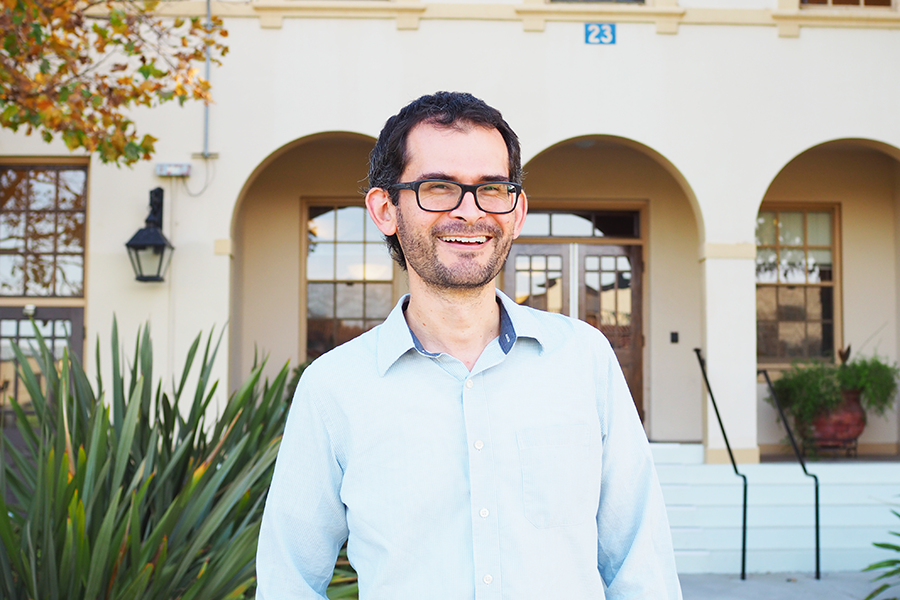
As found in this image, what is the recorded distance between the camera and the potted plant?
7.28m

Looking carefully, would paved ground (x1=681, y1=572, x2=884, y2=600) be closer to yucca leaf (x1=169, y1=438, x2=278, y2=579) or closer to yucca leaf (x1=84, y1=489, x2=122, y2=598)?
yucca leaf (x1=169, y1=438, x2=278, y2=579)

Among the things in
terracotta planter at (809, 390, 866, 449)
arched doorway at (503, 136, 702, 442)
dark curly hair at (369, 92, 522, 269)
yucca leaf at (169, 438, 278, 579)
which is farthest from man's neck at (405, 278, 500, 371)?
terracotta planter at (809, 390, 866, 449)

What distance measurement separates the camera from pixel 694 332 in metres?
8.04

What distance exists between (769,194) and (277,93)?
5.43 meters

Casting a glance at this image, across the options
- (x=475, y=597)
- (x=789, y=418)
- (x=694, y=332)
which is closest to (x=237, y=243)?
(x=694, y=332)

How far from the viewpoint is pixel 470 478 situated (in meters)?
1.32

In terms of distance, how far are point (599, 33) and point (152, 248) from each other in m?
4.55

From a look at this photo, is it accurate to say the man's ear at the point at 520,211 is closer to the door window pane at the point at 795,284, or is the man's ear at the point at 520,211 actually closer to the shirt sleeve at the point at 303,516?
the shirt sleeve at the point at 303,516

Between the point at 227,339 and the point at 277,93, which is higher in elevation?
the point at 277,93

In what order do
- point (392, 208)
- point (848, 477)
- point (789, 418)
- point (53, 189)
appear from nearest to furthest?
point (392, 208) → point (848, 477) → point (53, 189) → point (789, 418)

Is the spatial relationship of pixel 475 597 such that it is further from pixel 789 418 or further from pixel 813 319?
pixel 813 319

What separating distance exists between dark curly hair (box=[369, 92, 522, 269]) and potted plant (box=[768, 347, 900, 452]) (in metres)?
6.84

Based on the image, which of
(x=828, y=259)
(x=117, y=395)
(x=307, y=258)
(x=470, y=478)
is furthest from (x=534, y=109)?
(x=470, y=478)

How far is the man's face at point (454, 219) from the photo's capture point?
1.41 meters
